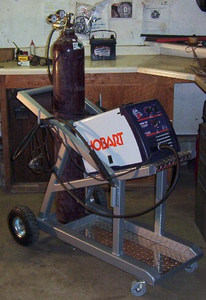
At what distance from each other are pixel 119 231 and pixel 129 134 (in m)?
0.44

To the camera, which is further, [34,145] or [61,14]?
[34,145]

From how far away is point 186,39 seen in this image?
3604mm

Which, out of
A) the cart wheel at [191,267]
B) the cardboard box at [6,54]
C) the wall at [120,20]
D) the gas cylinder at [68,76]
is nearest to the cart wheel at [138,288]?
the cart wheel at [191,267]

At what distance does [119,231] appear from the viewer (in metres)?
2.30

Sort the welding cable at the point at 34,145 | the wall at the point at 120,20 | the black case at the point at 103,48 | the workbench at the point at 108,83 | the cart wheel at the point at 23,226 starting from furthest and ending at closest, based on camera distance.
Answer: the wall at the point at 120,20 < the black case at the point at 103,48 < the workbench at the point at 108,83 < the cart wheel at the point at 23,226 < the welding cable at the point at 34,145

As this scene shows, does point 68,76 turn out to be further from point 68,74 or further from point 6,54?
point 6,54

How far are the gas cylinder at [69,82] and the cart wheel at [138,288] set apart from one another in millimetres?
654

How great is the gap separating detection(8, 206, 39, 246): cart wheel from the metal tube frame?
7cm

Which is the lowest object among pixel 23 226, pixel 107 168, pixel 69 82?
pixel 23 226

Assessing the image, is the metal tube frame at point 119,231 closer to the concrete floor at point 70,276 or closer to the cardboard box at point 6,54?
the concrete floor at point 70,276

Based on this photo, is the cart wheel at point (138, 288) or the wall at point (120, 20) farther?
the wall at point (120, 20)

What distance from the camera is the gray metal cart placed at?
2.24m

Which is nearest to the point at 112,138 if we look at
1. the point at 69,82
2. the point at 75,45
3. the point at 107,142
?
the point at 107,142

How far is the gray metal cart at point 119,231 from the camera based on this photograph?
2242mm
